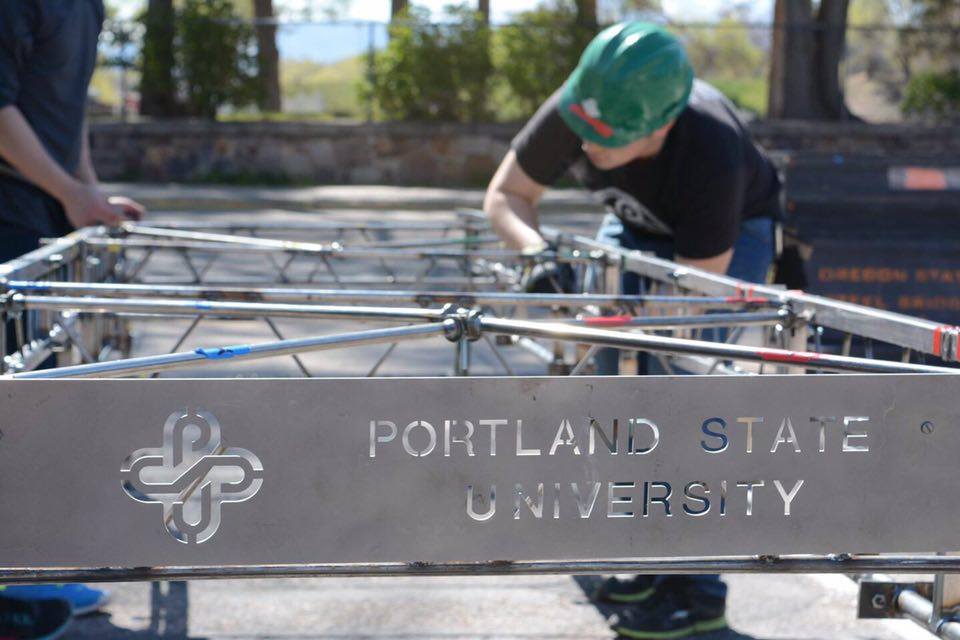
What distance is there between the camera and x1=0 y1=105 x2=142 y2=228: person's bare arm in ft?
14.0

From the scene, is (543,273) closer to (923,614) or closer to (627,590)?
(627,590)

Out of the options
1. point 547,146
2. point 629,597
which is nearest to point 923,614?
point 629,597

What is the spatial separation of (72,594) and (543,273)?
1.93 meters

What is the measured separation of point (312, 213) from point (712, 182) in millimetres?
15067

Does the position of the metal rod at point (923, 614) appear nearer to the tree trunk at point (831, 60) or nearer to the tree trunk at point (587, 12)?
the tree trunk at point (587, 12)

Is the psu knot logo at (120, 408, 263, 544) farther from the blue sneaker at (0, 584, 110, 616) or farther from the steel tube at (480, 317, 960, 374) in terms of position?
the blue sneaker at (0, 584, 110, 616)

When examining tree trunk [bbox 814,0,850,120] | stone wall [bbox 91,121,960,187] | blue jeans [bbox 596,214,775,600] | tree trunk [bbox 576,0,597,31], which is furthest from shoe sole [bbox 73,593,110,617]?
tree trunk [bbox 814,0,850,120]

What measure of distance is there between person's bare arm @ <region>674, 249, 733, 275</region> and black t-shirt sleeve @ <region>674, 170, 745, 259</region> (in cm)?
2

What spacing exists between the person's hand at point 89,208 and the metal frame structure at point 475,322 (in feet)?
0.26

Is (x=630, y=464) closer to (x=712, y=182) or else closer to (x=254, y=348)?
(x=254, y=348)

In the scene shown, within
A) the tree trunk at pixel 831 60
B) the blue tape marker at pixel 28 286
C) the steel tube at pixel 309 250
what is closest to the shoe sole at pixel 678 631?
the steel tube at pixel 309 250

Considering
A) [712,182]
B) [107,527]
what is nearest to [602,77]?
[712,182]

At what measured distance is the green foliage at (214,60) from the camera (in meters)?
22.4

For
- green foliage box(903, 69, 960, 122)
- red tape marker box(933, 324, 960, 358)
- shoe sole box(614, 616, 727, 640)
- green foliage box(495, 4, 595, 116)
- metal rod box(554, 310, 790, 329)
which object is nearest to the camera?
red tape marker box(933, 324, 960, 358)
